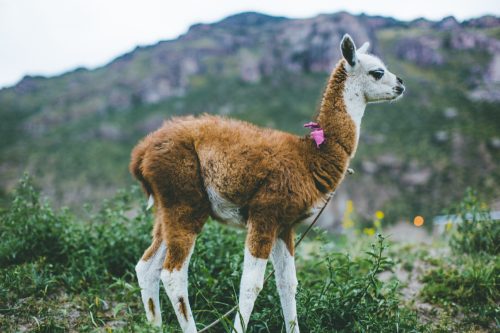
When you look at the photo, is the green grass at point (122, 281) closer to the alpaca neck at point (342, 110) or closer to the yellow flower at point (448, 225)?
the alpaca neck at point (342, 110)

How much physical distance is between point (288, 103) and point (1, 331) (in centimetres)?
4328

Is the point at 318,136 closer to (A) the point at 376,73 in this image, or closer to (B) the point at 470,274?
(A) the point at 376,73

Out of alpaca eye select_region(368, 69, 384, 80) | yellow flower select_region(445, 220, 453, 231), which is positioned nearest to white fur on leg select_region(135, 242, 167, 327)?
alpaca eye select_region(368, 69, 384, 80)

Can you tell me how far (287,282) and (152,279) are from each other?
1281mm

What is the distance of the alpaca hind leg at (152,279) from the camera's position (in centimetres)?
357

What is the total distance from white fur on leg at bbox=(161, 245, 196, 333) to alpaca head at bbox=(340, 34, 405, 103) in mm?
2305

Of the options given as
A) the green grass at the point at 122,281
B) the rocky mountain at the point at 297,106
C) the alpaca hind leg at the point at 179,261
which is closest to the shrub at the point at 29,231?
the green grass at the point at 122,281

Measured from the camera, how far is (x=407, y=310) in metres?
4.43

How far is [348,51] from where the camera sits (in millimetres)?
3580

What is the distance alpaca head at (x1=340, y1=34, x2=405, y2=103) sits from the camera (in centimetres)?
363

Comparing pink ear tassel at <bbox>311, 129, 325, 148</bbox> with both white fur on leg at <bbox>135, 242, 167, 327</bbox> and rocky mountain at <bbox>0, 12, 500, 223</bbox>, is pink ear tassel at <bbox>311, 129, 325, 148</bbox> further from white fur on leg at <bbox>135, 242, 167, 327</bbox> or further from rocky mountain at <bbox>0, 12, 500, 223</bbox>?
rocky mountain at <bbox>0, 12, 500, 223</bbox>

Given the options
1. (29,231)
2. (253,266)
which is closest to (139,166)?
(253,266)

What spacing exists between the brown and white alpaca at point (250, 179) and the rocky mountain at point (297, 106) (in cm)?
1176

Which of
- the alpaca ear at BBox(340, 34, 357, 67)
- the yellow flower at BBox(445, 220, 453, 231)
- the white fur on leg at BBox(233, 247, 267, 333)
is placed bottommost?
the yellow flower at BBox(445, 220, 453, 231)
